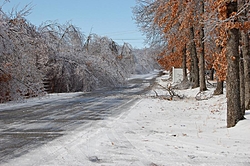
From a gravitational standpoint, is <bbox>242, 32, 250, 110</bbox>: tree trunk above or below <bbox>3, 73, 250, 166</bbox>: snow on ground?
above

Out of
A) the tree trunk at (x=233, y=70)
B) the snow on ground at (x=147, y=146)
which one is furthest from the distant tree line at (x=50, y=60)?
the tree trunk at (x=233, y=70)

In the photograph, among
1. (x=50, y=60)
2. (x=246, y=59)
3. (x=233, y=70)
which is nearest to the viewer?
(x=233, y=70)

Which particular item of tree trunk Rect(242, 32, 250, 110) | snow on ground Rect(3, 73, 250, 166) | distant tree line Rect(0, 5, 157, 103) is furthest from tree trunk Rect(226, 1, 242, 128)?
distant tree line Rect(0, 5, 157, 103)

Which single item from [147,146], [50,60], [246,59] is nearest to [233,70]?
[246,59]

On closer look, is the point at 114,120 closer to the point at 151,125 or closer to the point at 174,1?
the point at 151,125

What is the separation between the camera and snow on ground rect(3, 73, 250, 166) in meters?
5.35

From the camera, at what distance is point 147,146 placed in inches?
251

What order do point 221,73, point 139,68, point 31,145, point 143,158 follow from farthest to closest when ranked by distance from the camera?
point 139,68 → point 221,73 → point 31,145 → point 143,158

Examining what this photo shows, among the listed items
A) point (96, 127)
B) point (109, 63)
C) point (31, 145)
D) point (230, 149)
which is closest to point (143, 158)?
point (230, 149)

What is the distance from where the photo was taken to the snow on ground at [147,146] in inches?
211

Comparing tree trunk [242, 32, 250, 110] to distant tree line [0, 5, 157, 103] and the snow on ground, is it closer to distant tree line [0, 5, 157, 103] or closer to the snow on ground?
the snow on ground

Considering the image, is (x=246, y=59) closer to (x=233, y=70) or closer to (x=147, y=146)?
(x=233, y=70)

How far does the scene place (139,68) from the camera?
3593 inches

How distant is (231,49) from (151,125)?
321cm
